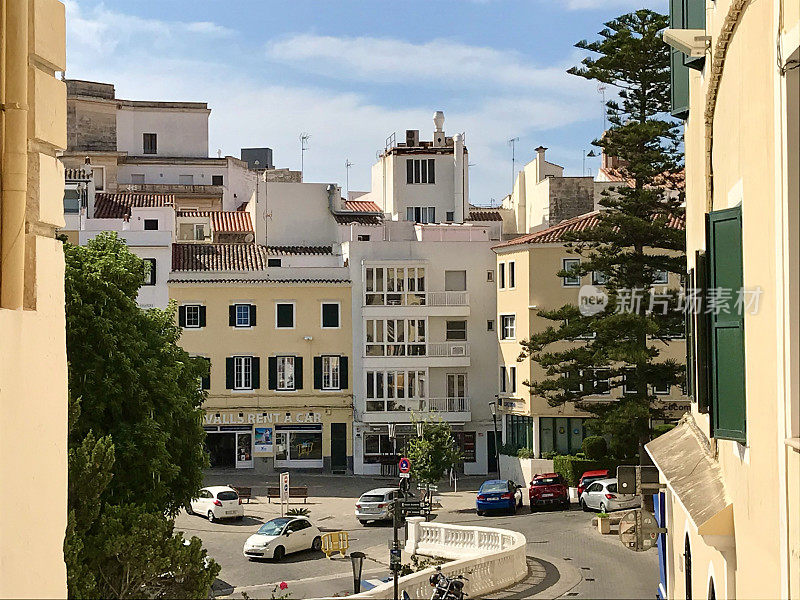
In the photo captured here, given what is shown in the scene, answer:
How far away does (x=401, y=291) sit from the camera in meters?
45.2

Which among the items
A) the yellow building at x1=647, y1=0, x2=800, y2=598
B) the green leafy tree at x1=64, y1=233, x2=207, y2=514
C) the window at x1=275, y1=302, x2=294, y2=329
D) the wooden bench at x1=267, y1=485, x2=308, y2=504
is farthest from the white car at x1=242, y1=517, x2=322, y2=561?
the yellow building at x1=647, y1=0, x2=800, y2=598

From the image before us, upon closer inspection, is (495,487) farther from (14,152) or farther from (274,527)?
(14,152)

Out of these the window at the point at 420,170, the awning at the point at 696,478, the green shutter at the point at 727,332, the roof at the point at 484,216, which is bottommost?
the awning at the point at 696,478

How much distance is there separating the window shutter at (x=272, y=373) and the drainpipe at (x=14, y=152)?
40.1 meters

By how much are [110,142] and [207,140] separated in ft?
19.4

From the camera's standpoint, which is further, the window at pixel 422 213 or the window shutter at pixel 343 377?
the window at pixel 422 213

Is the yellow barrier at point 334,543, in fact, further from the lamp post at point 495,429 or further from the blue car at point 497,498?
the lamp post at point 495,429

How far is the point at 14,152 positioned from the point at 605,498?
28.7 metres

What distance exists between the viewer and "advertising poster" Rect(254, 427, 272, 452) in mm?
43969

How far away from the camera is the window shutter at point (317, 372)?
44.6 m

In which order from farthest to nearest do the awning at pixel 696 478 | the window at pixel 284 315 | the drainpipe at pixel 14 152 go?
the window at pixel 284 315
the awning at pixel 696 478
the drainpipe at pixel 14 152

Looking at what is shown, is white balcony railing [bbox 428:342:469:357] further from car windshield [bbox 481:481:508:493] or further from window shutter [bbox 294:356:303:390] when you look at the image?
car windshield [bbox 481:481:508:493]

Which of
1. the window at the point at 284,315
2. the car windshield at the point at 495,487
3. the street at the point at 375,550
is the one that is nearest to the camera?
the street at the point at 375,550

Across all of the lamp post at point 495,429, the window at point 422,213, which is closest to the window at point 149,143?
the window at point 422,213
